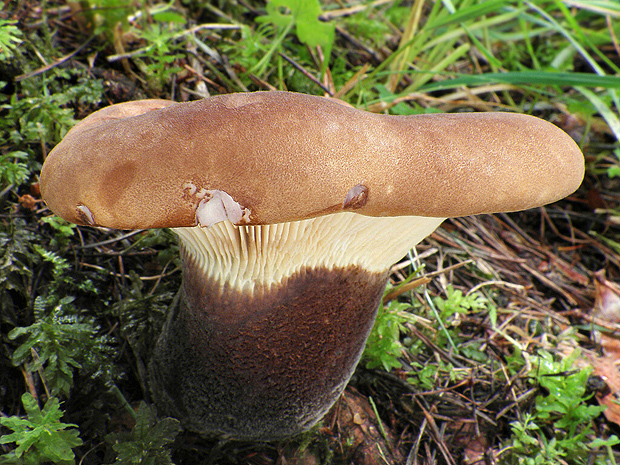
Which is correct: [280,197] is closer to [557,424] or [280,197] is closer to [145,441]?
[145,441]

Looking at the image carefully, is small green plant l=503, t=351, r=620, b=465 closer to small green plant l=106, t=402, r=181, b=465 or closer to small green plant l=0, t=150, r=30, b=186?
small green plant l=106, t=402, r=181, b=465

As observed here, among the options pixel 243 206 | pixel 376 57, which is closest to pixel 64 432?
pixel 243 206

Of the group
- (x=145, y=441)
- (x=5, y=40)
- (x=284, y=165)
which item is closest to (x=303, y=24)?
(x=5, y=40)

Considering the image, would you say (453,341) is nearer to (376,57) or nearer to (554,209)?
(554,209)

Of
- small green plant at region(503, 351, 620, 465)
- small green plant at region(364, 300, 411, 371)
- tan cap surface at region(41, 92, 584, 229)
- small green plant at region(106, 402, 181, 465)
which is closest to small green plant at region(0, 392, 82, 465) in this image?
small green plant at region(106, 402, 181, 465)

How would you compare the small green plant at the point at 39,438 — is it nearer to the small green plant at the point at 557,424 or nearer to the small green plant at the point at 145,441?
the small green plant at the point at 145,441

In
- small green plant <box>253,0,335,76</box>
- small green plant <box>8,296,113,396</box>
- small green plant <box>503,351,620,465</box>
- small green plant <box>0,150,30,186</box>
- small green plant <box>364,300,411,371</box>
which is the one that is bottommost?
small green plant <box>503,351,620,465</box>
